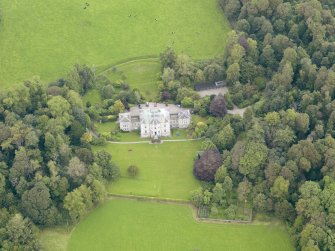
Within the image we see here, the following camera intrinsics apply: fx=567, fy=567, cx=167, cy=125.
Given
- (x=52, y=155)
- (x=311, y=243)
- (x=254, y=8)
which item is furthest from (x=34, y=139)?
(x=254, y=8)

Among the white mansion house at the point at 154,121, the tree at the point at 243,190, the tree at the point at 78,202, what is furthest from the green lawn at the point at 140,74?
the tree at the point at 243,190

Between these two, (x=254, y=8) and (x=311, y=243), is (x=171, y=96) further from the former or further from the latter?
(x=311, y=243)

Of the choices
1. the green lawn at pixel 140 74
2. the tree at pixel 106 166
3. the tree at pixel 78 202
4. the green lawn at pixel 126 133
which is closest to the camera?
the tree at pixel 78 202

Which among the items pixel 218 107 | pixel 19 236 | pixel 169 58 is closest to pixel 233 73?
pixel 218 107

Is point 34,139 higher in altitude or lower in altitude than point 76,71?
lower

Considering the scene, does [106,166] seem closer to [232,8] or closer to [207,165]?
[207,165]

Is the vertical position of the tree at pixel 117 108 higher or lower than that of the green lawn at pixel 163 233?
higher

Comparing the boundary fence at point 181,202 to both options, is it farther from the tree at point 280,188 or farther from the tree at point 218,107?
the tree at point 218,107
